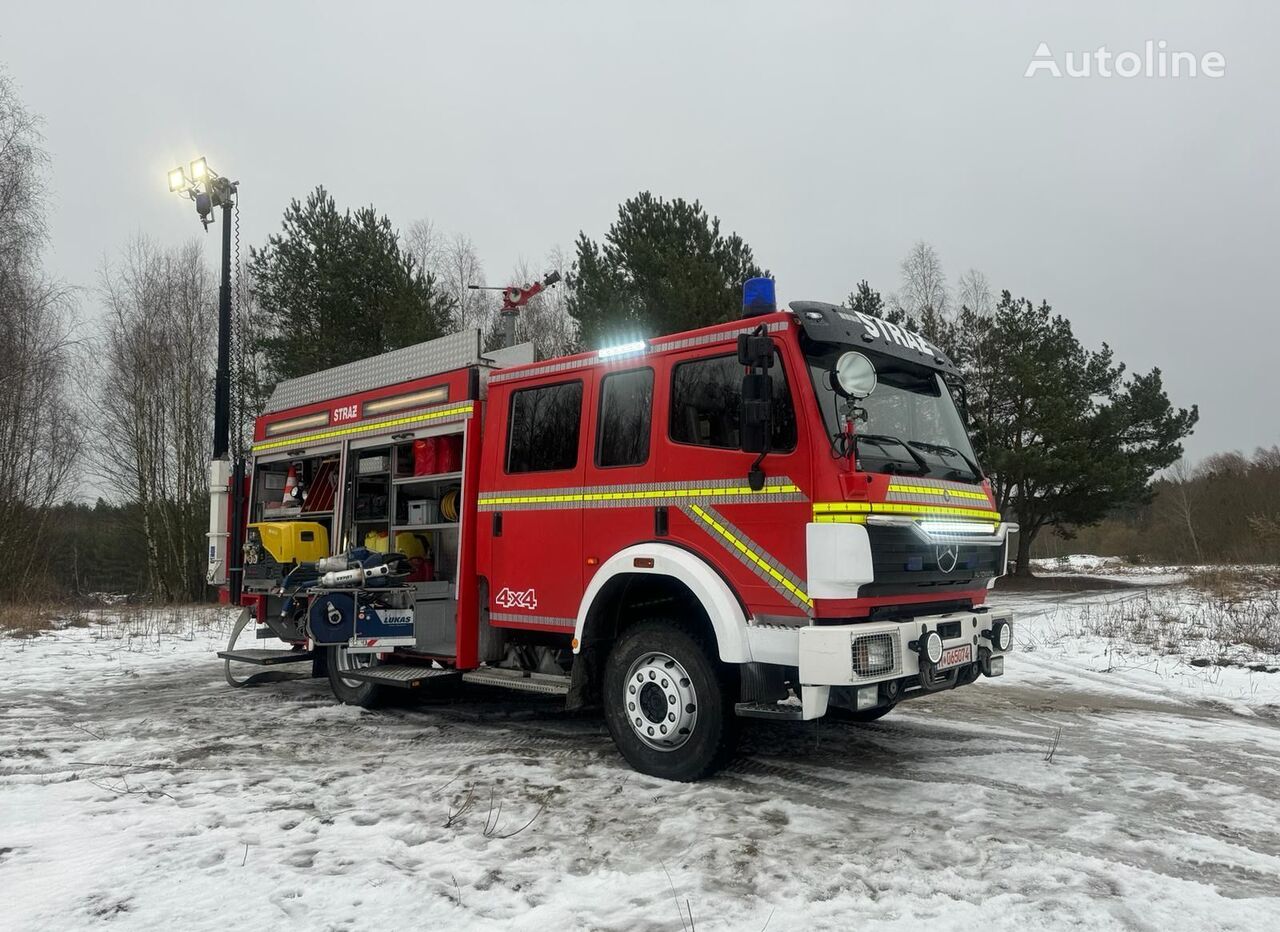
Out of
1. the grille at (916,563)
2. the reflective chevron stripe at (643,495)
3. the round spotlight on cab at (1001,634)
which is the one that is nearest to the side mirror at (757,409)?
the reflective chevron stripe at (643,495)

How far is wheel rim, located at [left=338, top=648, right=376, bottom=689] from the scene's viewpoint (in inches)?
286

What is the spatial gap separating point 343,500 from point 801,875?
566cm

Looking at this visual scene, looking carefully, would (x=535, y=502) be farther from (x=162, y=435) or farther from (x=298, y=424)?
(x=162, y=435)

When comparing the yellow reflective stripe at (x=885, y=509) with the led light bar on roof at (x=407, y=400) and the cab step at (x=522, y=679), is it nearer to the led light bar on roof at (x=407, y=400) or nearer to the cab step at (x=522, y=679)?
the cab step at (x=522, y=679)

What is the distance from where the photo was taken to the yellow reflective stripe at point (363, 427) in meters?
6.59

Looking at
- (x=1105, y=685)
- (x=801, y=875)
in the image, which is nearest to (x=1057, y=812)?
(x=801, y=875)

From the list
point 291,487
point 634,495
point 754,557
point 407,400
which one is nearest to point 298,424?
point 291,487

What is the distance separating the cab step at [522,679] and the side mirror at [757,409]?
2232 mm

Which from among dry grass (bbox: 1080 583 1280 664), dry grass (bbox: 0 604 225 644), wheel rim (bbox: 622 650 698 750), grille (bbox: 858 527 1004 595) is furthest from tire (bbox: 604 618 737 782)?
dry grass (bbox: 0 604 225 644)

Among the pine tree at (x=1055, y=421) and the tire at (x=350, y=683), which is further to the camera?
the pine tree at (x=1055, y=421)

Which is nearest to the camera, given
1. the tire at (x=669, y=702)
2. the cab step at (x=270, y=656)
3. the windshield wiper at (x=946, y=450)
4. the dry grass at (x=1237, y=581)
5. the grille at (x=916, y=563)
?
the grille at (x=916, y=563)

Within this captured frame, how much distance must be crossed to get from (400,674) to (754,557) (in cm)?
341

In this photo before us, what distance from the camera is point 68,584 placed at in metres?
23.5

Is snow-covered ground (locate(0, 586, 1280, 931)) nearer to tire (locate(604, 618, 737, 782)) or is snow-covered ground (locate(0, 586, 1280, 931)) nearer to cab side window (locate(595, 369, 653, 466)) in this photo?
tire (locate(604, 618, 737, 782))
